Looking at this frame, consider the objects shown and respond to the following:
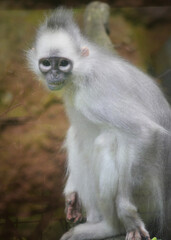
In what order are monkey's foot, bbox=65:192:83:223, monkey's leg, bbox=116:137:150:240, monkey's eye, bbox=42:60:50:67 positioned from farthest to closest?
monkey's foot, bbox=65:192:83:223 → monkey's eye, bbox=42:60:50:67 → monkey's leg, bbox=116:137:150:240

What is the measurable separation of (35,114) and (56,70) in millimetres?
810

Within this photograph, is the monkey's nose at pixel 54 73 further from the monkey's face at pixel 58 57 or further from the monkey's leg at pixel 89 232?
the monkey's leg at pixel 89 232

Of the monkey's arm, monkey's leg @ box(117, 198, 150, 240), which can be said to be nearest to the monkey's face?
the monkey's arm

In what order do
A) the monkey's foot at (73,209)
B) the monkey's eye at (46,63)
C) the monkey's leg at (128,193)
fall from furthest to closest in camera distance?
the monkey's foot at (73,209)
the monkey's eye at (46,63)
the monkey's leg at (128,193)

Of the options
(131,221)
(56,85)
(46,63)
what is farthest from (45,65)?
(131,221)

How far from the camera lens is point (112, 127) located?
1.77 m

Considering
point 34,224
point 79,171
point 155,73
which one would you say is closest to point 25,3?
point 155,73

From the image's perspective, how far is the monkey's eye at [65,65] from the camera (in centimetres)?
183

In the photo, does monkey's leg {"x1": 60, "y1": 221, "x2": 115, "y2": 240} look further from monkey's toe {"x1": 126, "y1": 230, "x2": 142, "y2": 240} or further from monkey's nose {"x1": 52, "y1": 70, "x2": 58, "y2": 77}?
monkey's nose {"x1": 52, "y1": 70, "x2": 58, "y2": 77}

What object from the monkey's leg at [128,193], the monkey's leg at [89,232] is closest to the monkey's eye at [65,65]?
the monkey's leg at [128,193]

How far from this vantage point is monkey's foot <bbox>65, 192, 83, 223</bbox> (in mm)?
2064

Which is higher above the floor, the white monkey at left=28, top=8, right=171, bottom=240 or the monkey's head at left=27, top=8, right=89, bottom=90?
the monkey's head at left=27, top=8, right=89, bottom=90

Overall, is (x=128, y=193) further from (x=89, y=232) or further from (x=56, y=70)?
(x=56, y=70)

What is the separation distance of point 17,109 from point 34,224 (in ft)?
2.15
